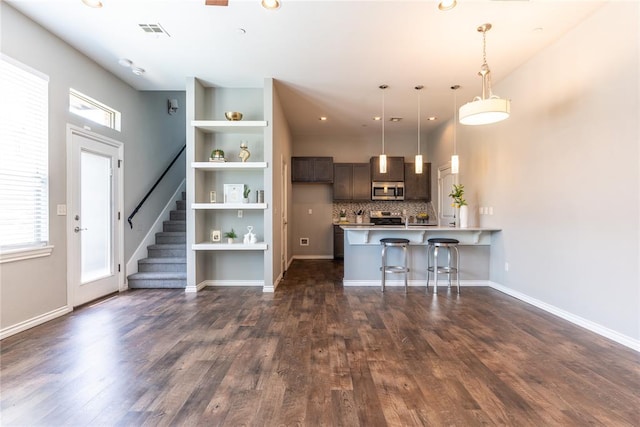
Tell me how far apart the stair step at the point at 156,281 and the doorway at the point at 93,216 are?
0.18 metres

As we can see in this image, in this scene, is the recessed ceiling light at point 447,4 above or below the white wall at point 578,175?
above

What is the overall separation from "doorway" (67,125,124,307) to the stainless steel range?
17.4ft

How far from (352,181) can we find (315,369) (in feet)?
18.8

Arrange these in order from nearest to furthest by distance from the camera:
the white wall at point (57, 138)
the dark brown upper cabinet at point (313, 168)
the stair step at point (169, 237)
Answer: the white wall at point (57, 138)
the stair step at point (169, 237)
the dark brown upper cabinet at point (313, 168)

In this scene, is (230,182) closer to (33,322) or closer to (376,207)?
(33,322)

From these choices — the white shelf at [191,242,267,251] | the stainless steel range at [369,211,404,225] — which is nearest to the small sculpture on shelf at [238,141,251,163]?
the white shelf at [191,242,267,251]

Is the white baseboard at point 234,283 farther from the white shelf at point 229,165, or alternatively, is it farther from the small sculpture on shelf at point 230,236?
the white shelf at point 229,165

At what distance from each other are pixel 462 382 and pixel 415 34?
329 cm

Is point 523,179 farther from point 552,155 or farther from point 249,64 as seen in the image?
point 249,64

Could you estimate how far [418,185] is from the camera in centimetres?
750

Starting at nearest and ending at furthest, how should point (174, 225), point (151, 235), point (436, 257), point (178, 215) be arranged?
point (436, 257) → point (151, 235) → point (174, 225) → point (178, 215)

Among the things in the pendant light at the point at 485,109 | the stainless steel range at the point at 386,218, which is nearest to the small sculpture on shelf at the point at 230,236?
the pendant light at the point at 485,109

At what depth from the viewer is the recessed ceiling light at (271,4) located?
2.73 metres

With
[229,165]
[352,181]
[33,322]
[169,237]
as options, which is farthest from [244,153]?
[352,181]
